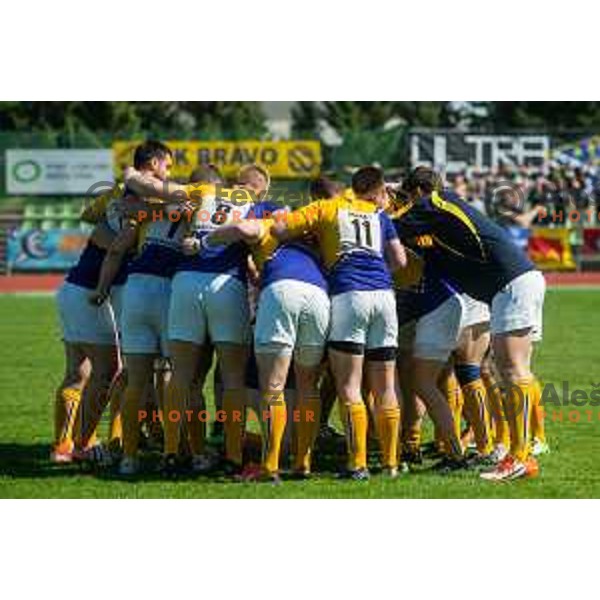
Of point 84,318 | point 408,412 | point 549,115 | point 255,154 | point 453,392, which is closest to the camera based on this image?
point 84,318

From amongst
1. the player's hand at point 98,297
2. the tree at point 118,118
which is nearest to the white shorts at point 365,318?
the player's hand at point 98,297

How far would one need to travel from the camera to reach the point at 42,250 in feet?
113

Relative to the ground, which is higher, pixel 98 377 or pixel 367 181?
pixel 367 181

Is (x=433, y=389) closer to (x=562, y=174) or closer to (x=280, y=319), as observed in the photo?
(x=280, y=319)

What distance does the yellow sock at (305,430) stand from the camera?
888 centimetres

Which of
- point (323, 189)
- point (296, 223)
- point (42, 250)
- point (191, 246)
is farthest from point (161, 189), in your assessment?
point (42, 250)

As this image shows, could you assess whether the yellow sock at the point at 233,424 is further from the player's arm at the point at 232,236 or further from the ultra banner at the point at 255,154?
the ultra banner at the point at 255,154

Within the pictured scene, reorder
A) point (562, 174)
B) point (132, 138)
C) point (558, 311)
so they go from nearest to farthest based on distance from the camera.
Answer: point (558, 311) → point (562, 174) → point (132, 138)

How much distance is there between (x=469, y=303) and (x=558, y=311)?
14.7m

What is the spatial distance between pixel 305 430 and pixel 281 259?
115 centimetres

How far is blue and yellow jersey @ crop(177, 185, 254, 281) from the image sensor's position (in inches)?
354

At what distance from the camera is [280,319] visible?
8.76 metres

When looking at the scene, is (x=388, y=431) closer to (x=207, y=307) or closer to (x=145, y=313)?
(x=207, y=307)

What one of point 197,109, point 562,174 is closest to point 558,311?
point 562,174
